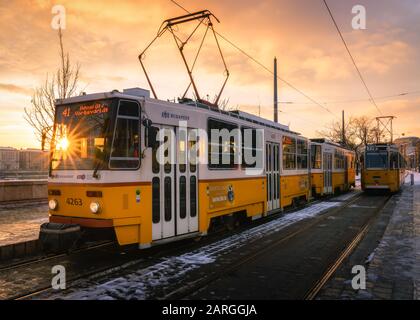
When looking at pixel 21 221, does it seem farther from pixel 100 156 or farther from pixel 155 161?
pixel 155 161

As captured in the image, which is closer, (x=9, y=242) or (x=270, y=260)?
(x=270, y=260)

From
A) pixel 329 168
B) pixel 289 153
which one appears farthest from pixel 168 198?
pixel 329 168

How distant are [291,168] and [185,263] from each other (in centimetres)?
900

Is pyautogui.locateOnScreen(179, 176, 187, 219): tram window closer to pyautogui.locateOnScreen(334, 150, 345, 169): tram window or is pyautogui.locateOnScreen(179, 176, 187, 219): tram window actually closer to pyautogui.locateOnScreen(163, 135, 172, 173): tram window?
pyautogui.locateOnScreen(163, 135, 172, 173): tram window

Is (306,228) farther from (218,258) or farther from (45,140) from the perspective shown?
(45,140)

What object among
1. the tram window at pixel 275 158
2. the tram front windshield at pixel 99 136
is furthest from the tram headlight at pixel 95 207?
the tram window at pixel 275 158

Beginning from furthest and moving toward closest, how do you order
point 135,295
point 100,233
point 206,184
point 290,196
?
point 290,196 < point 206,184 < point 100,233 < point 135,295

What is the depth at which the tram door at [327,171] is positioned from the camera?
22.0m

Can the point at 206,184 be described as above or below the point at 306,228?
above

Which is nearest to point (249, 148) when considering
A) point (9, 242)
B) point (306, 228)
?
point (306, 228)

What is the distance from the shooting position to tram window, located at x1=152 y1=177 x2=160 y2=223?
307 inches

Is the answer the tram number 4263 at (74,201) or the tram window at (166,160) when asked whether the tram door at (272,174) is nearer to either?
the tram window at (166,160)

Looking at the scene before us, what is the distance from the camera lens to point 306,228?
1160 cm
